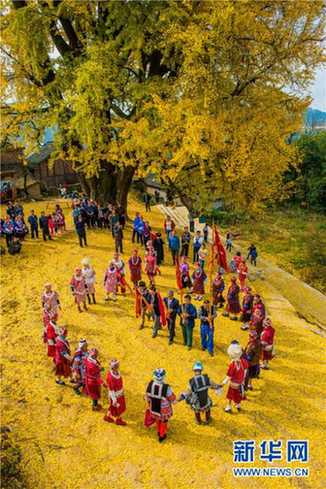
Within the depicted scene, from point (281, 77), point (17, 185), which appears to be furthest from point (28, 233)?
point (281, 77)

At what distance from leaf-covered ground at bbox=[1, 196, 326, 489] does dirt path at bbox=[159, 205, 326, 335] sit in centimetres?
54

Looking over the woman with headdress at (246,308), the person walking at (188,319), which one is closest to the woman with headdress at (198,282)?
the woman with headdress at (246,308)

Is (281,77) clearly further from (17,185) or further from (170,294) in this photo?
(17,185)

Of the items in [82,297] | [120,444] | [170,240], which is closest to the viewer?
[120,444]

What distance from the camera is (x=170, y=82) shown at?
69.7ft

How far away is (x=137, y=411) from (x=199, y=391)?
6.49ft

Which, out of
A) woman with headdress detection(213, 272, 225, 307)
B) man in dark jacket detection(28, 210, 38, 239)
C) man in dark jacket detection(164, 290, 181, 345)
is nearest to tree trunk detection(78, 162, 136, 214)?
man in dark jacket detection(28, 210, 38, 239)

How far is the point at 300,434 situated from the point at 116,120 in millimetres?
17235

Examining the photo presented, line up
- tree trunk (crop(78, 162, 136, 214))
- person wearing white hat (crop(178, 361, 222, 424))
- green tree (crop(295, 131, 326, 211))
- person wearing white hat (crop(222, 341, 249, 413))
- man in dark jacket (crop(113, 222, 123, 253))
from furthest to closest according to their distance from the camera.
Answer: green tree (crop(295, 131, 326, 211)) < tree trunk (crop(78, 162, 136, 214)) < man in dark jacket (crop(113, 222, 123, 253)) < person wearing white hat (crop(222, 341, 249, 413)) < person wearing white hat (crop(178, 361, 222, 424))

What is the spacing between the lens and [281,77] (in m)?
20.0

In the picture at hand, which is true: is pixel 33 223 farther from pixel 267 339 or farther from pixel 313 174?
pixel 313 174

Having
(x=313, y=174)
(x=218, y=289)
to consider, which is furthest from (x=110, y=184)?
(x=313, y=174)

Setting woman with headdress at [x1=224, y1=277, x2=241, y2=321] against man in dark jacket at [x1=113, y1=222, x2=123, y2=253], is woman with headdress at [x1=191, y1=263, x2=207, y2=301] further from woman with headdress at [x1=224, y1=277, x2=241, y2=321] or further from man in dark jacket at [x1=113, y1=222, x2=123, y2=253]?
man in dark jacket at [x1=113, y1=222, x2=123, y2=253]

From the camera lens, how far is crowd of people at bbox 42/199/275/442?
380 inches
